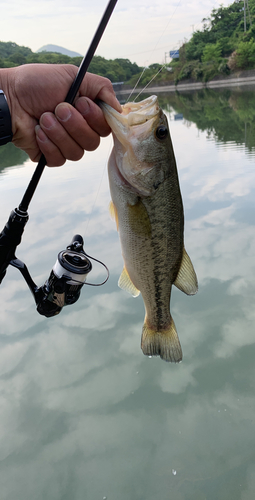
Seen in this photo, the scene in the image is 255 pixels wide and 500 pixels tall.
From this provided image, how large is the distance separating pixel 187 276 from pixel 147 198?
529mm

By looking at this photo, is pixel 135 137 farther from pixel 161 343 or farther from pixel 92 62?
pixel 92 62

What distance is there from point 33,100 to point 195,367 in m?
2.75

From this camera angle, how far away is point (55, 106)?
1.93 m

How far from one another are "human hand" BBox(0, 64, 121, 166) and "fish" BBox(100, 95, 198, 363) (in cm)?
11

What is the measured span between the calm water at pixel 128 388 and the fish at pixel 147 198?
1.17 metres

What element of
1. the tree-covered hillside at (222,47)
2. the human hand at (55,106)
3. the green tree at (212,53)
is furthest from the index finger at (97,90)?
the green tree at (212,53)

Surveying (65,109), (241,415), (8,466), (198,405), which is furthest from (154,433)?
(65,109)

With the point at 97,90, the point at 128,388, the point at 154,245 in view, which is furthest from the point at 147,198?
the point at 128,388

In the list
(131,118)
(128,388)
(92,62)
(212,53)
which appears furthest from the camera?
(212,53)

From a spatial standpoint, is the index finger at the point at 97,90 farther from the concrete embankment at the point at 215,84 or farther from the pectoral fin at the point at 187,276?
the concrete embankment at the point at 215,84

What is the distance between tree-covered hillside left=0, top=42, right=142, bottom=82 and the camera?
23322 mm

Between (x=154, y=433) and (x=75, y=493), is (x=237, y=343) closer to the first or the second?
(x=154, y=433)

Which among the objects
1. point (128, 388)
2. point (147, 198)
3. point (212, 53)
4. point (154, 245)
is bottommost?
point (128, 388)

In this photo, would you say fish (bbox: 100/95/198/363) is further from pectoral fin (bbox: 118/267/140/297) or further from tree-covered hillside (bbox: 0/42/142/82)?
tree-covered hillside (bbox: 0/42/142/82)
